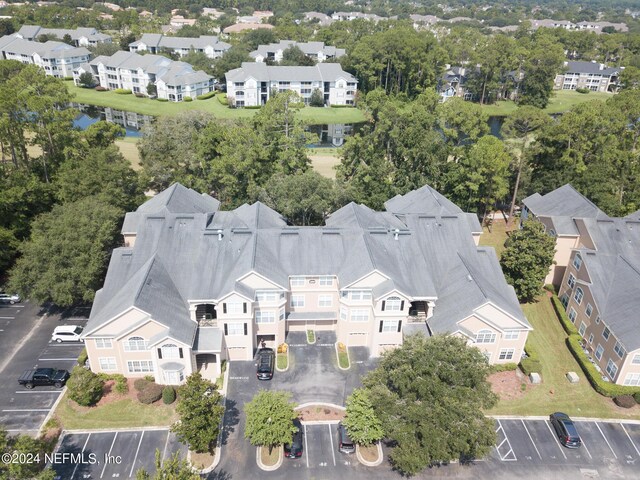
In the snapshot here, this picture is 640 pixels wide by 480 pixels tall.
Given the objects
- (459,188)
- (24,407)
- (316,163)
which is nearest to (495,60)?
(316,163)

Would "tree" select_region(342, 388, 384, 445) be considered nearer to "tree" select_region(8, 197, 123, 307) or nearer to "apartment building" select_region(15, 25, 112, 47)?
"tree" select_region(8, 197, 123, 307)

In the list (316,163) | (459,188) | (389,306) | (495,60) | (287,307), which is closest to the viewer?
(389,306)

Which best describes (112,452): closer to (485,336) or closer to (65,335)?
(65,335)

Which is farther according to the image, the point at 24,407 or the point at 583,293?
the point at 583,293

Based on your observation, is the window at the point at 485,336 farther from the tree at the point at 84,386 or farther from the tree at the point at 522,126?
the tree at the point at 84,386

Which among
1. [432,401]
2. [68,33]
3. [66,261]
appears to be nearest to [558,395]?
[432,401]

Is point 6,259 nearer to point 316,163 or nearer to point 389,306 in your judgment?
point 389,306

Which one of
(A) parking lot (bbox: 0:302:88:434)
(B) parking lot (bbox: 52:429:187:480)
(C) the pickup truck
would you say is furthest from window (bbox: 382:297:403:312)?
(A) parking lot (bbox: 0:302:88:434)
